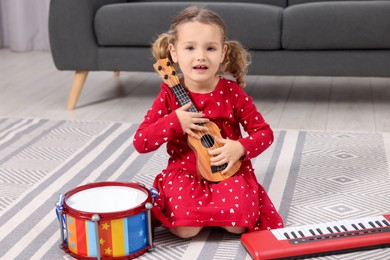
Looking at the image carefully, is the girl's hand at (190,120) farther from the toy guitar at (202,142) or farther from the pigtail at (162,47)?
the pigtail at (162,47)

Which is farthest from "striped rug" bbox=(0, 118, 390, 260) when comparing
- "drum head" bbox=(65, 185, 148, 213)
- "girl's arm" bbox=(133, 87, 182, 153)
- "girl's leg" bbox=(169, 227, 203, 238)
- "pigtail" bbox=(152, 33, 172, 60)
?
"pigtail" bbox=(152, 33, 172, 60)

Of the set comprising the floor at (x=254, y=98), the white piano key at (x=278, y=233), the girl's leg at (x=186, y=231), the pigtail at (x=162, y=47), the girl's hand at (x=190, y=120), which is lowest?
the floor at (x=254, y=98)

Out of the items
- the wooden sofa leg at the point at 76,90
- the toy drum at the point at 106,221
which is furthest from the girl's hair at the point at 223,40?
the wooden sofa leg at the point at 76,90

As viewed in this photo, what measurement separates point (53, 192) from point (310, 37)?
1.28 metres

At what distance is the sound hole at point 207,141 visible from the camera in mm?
1657

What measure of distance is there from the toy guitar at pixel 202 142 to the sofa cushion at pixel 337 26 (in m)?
1.12

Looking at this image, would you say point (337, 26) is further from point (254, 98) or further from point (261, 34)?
point (254, 98)

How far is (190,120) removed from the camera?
1.62m

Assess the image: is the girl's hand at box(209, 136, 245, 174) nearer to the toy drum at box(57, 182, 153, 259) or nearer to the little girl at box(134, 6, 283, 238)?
the little girl at box(134, 6, 283, 238)

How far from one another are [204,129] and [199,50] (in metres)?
0.20

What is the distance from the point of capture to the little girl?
1.62 m

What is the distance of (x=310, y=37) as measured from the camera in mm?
2689

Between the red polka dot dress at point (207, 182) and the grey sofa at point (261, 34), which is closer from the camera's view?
the red polka dot dress at point (207, 182)

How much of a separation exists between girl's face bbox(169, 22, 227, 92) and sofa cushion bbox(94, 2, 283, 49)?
1.08 m
